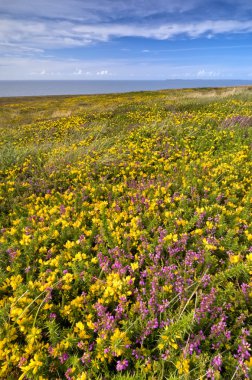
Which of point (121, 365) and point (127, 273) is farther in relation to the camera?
point (127, 273)

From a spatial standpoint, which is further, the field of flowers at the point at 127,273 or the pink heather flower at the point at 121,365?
the field of flowers at the point at 127,273

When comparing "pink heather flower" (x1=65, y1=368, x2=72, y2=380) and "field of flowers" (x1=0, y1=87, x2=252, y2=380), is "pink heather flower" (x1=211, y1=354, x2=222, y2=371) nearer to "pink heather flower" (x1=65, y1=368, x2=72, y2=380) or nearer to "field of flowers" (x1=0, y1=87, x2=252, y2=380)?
"field of flowers" (x1=0, y1=87, x2=252, y2=380)

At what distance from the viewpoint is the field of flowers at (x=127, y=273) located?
2379mm

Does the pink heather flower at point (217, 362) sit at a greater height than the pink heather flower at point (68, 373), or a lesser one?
greater

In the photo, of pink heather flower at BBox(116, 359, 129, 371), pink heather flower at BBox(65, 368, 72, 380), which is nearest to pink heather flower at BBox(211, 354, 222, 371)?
pink heather flower at BBox(116, 359, 129, 371)

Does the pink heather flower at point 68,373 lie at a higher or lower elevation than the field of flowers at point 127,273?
lower

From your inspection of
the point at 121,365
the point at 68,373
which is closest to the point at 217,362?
the point at 121,365

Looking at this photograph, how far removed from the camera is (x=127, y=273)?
11.4ft

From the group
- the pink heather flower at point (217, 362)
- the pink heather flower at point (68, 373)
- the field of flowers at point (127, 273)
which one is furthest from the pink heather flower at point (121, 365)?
the pink heather flower at point (217, 362)

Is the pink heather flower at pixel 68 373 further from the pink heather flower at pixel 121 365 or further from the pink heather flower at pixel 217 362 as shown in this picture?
the pink heather flower at pixel 217 362

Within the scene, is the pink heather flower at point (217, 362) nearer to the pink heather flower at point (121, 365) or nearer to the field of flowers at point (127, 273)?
the field of flowers at point (127, 273)

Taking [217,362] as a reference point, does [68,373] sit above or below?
below

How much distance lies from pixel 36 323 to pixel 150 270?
4.67 ft

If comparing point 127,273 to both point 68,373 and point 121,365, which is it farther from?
point 68,373
